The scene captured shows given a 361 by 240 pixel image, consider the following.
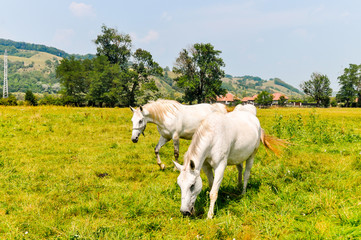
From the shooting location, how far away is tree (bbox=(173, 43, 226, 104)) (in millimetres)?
60094

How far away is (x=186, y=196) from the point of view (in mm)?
3418

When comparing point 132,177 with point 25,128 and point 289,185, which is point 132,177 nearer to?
point 289,185

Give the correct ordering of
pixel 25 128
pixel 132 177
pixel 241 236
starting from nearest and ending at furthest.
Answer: pixel 241 236 → pixel 132 177 → pixel 25 128

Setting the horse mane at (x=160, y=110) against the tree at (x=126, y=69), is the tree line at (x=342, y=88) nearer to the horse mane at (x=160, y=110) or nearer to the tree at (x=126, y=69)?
the tree at (x=126, y=69)

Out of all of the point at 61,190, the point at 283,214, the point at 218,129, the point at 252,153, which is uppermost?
the point at 218,129

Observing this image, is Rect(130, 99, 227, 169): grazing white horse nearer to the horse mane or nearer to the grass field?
the horse mane

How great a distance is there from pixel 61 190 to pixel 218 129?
4614 mm

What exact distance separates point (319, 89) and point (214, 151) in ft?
369

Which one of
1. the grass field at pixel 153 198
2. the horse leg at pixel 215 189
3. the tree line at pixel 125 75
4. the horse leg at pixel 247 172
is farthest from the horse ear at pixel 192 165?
the tree line at pixel 125 75

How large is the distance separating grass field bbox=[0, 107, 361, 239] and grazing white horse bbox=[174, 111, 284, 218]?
62 centimetres

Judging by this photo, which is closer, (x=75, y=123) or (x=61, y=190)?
(x=61, y=190)

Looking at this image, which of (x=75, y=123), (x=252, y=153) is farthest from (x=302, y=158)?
(x=75, y=123)

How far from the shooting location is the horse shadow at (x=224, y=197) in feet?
13.4

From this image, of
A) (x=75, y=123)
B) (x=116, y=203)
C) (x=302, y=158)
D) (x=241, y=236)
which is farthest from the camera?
(x=75, y=123)
